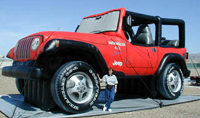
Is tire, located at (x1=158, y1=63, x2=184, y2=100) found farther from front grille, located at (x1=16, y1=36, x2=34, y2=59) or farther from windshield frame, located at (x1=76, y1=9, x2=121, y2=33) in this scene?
front grille, located at (x1=16, y1=36, x2=34, y2=59)

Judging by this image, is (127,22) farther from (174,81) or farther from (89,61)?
(174,81)

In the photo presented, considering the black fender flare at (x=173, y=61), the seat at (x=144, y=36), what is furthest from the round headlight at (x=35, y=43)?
the black fender flare at (x=173, y=61)

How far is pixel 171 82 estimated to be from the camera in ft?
21.9

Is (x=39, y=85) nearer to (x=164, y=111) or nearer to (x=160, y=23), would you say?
(x=164, y=111)

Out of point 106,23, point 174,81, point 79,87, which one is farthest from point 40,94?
point 174,81

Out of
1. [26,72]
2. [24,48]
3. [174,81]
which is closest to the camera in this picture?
[26,72]

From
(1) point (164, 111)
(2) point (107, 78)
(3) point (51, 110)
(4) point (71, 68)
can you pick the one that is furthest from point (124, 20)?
(3) point (51, 110)

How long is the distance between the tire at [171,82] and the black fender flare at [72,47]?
2174 millimetres

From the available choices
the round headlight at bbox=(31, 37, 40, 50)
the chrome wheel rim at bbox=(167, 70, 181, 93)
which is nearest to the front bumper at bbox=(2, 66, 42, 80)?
the round headlight at bbox=(31, 37, 40, 50)

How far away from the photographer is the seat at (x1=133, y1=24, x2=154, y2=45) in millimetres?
6180

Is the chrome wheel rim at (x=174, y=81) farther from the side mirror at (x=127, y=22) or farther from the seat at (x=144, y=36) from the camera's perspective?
the side mirror at (x=127, y=22)

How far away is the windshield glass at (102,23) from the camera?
5.71m

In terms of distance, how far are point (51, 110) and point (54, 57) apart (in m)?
1.09

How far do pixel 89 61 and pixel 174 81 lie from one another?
2.94 metres
